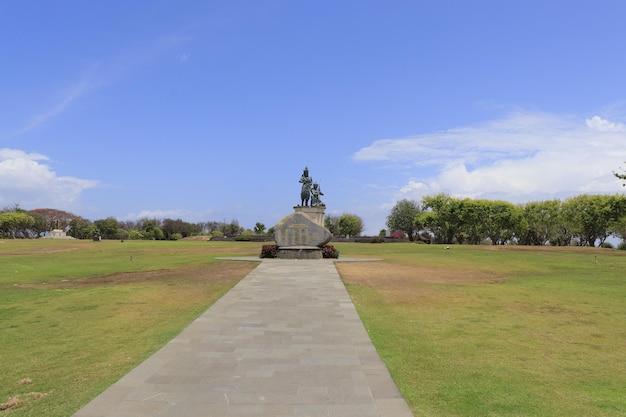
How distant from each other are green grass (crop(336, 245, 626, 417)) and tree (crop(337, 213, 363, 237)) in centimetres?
8454

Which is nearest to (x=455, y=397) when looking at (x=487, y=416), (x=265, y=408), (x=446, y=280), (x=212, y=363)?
(x=487, y=416)

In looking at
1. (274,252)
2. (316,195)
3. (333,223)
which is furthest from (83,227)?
(274,252)

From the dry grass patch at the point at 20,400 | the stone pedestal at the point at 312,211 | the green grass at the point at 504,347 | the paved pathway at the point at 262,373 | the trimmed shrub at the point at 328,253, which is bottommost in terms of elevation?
the dry grass patch at the point at 20,400

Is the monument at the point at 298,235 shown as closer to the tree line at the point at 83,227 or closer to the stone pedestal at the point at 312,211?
the stone pedestal at the point at 312,211

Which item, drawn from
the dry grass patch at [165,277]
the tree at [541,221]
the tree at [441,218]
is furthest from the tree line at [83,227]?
the dry grass patch at [165,277]

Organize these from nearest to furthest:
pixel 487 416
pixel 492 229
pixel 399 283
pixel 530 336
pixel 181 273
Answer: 1. pixel 487 416
2. pixel 530 336
3. pixel 399 283
4. pixel 181 273
5. pixel 492 229

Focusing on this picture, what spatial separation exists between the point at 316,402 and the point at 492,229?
71564mm

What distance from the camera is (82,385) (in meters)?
6.51

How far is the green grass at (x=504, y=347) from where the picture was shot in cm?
600

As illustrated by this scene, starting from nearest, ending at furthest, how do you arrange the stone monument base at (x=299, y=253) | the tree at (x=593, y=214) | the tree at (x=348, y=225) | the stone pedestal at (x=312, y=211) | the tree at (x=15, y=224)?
the stone monument base at (x=299, y=253), the stone pedestal at (x=312, y=211), the tree at (x=593, y=214), the tree at (x=15, y=224), the tree at (x=348, y=225)

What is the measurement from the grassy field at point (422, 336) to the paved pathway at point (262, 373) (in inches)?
17.3

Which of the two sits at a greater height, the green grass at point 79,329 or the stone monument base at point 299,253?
the stone monument base at point 299,253

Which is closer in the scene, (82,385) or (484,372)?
(82,385)

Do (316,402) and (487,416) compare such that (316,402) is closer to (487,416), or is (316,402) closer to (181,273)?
(487,416)
